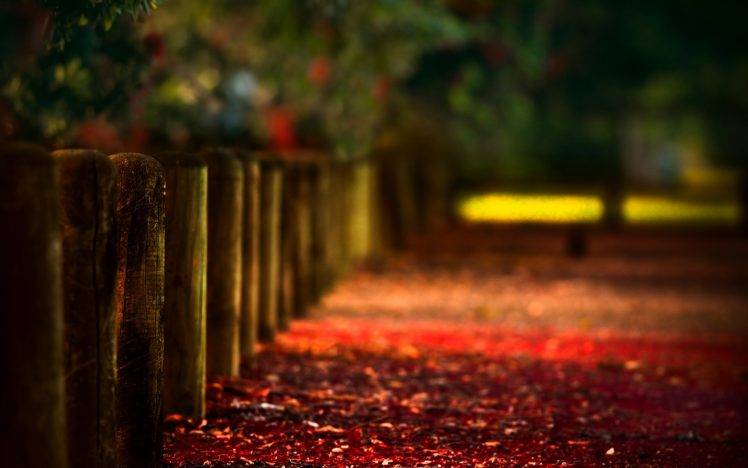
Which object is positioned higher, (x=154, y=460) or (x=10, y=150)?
(x=10, y=150)

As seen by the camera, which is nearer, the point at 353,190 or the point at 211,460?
the point at 211,460

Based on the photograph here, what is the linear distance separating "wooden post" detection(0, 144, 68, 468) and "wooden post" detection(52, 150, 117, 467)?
35 cm

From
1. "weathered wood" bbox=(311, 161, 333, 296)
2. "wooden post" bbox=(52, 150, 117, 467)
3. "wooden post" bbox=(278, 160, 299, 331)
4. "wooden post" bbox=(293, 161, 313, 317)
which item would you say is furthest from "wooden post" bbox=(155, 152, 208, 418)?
"weathered wood" bbox=(311, 161, 333, 296)

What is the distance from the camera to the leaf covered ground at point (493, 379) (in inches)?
235

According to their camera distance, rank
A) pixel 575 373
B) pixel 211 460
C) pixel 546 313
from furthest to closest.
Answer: pixel 546 313
pixel 575 373
pixel 211 460

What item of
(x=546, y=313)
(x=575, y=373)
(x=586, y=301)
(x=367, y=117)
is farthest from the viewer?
(x=367, y=117)

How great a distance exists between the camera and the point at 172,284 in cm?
613

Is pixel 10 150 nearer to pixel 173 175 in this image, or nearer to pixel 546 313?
pixel 173 175

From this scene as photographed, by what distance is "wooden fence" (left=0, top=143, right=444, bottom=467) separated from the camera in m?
3.62

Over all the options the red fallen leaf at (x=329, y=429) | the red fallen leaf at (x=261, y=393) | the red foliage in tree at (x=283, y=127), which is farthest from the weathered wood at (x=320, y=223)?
the red foliage in tree at (x=283, y=127)

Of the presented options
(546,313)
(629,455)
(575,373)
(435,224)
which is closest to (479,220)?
(435,224)

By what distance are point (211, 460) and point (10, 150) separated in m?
2.30

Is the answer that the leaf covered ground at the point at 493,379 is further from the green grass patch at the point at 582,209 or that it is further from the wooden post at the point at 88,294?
the green grass patch at the point at 582,209

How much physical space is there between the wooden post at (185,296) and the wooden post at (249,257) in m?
1.81
